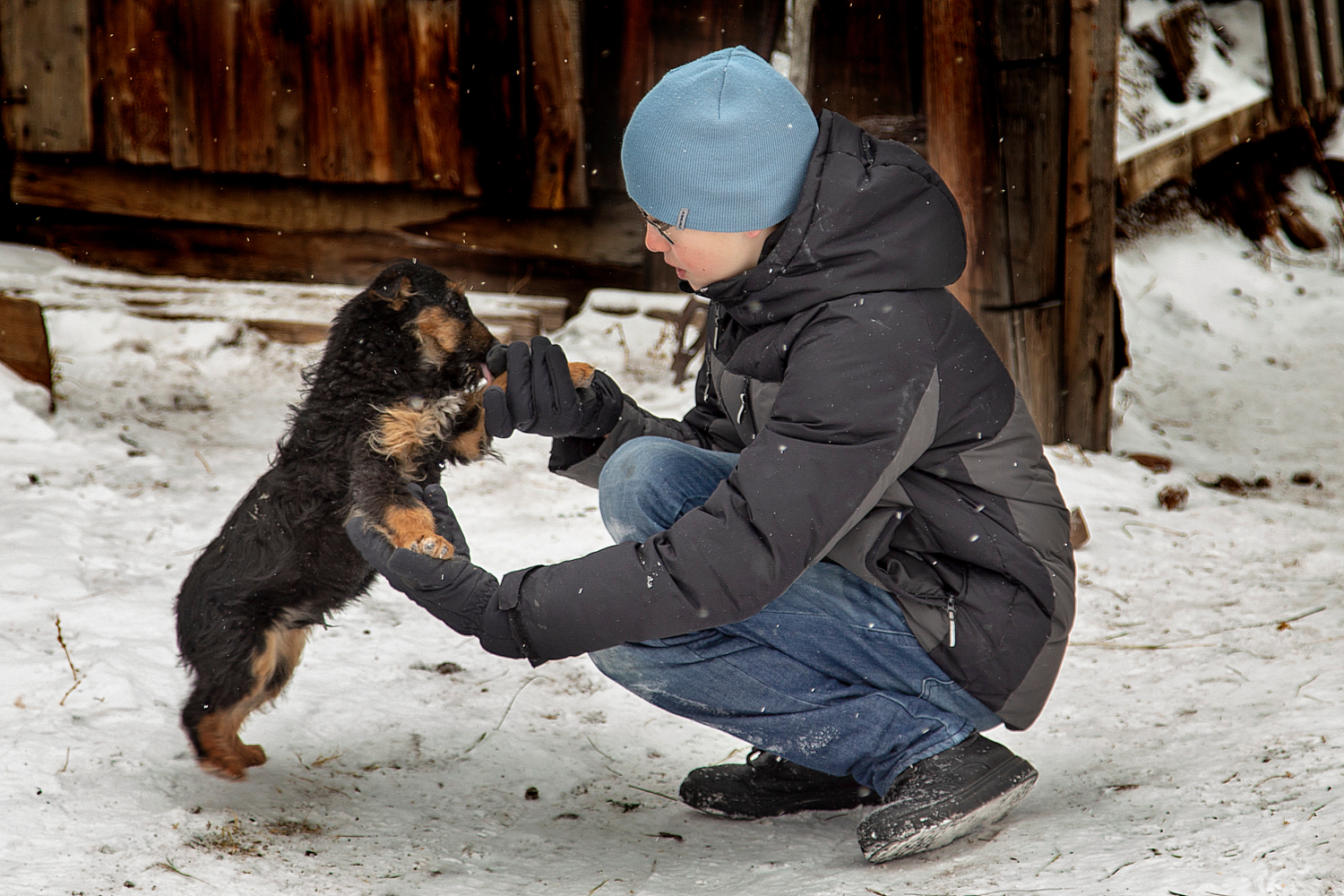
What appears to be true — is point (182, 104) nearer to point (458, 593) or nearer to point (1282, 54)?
point (458, 593)

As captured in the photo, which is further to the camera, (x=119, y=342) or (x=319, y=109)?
(x=319, y=109)

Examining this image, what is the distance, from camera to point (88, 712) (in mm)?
2824

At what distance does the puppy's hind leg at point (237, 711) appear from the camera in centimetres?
263

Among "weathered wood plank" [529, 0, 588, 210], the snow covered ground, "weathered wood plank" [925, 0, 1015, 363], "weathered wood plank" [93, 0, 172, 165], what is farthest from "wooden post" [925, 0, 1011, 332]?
→ "weathered wood plank" [93, 0, 172, 165]

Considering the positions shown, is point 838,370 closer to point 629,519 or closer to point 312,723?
point 629,519

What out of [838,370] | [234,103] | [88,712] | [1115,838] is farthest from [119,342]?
[1115,838]

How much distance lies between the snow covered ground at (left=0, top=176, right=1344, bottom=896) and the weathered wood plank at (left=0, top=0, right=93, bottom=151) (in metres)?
1.86

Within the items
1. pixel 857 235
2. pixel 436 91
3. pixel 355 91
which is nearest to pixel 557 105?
pixel 436 91

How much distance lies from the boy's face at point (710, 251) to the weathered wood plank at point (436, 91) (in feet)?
15.6

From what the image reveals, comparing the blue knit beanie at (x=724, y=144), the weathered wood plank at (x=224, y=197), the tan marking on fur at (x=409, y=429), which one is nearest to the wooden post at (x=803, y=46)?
the weathered wood plank at (x=224, y=197)

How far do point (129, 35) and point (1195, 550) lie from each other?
6593mm

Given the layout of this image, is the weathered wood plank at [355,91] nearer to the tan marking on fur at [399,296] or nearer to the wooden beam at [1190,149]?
the tan marking on fur at [399,296]

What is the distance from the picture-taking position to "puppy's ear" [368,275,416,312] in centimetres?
296

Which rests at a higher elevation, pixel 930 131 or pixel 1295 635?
pixel 930 131
